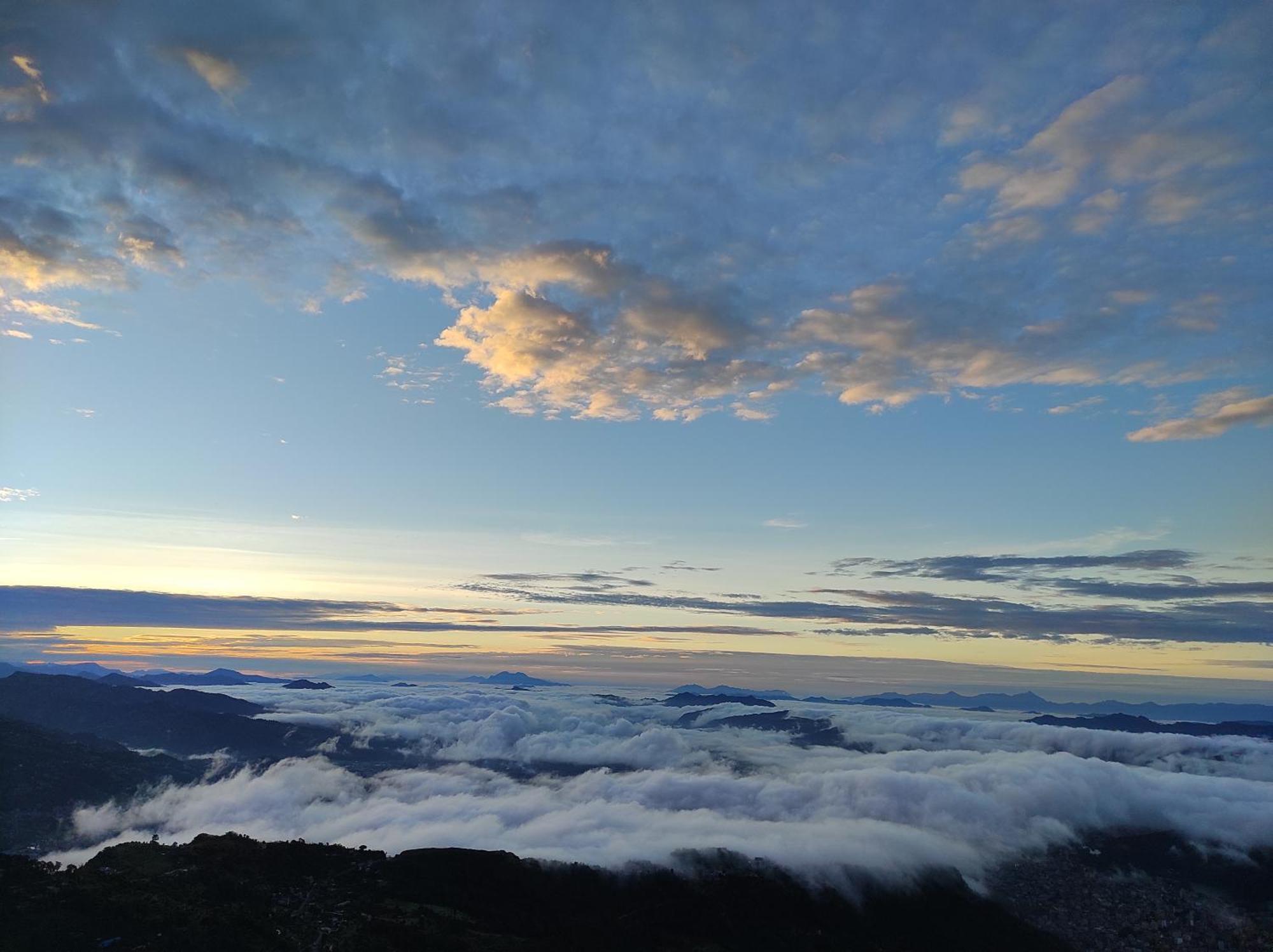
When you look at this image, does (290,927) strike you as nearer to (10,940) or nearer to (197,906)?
(197,906)

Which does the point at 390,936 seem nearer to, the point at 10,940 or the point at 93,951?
the point at 93,951

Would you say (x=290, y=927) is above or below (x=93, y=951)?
below

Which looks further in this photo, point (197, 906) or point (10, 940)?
point (197, 906)

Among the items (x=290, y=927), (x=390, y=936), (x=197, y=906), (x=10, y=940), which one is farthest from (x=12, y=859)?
(x=390, y=936)

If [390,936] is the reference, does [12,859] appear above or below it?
above

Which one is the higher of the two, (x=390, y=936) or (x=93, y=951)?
(x=93, y=951)

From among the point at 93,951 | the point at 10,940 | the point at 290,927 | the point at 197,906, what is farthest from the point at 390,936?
the point at 10,940

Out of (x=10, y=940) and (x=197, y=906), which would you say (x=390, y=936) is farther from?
(x=10, y=940)
